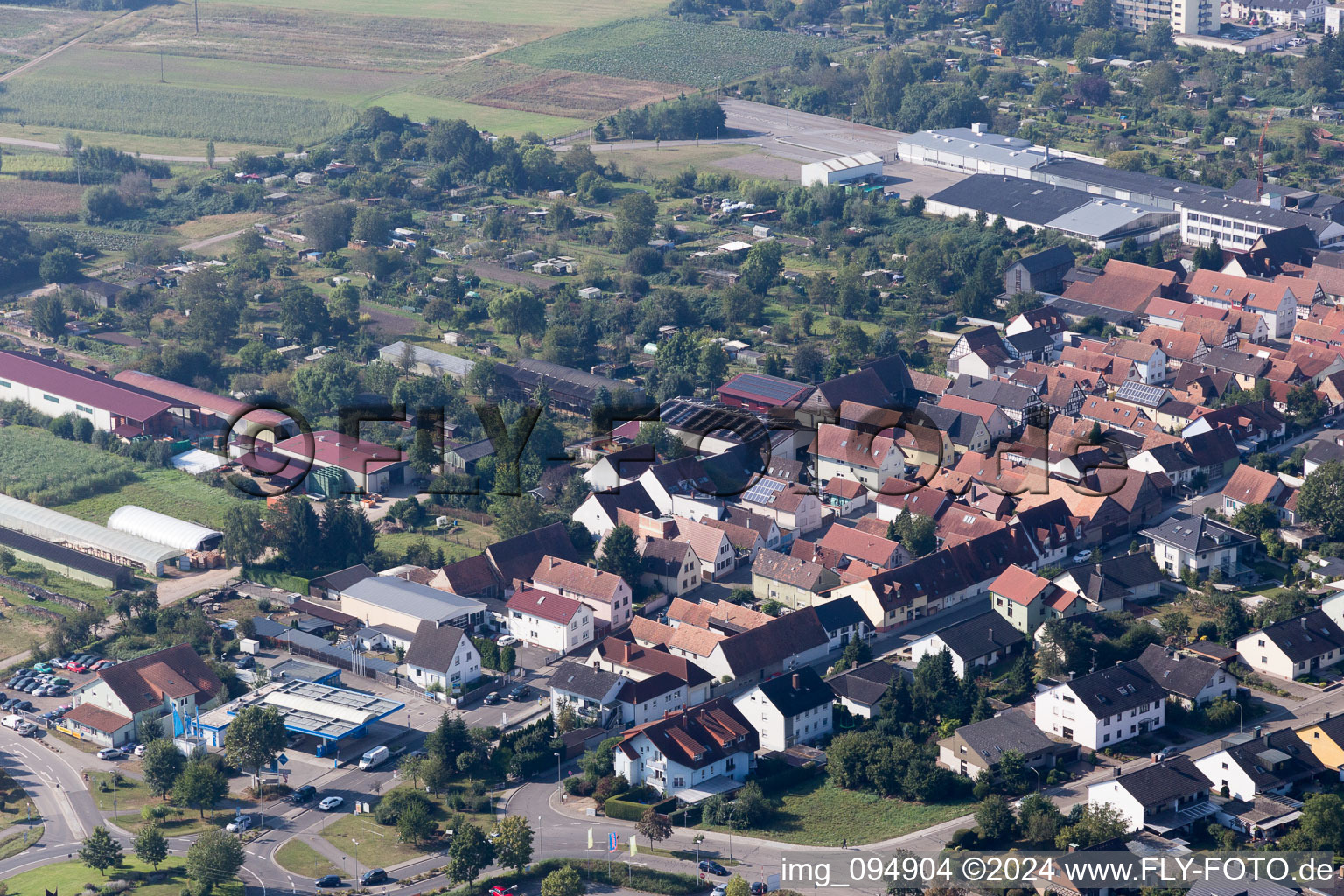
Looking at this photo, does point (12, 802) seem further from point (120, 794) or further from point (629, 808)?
point (629, 808)

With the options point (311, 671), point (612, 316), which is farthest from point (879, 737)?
point (612, 316)

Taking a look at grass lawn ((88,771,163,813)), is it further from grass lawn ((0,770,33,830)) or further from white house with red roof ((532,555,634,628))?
white house with red roof ((532,555,634,628))

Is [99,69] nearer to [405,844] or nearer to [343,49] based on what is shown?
[343,49]

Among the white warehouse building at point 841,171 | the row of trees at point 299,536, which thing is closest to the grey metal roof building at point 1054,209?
the white warehouse building at point 841,171

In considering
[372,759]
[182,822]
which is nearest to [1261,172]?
[372,759]

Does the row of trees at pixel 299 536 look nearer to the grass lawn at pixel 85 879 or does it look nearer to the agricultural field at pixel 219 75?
the grass lawn at pixel 85 879

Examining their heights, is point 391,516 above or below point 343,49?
below
